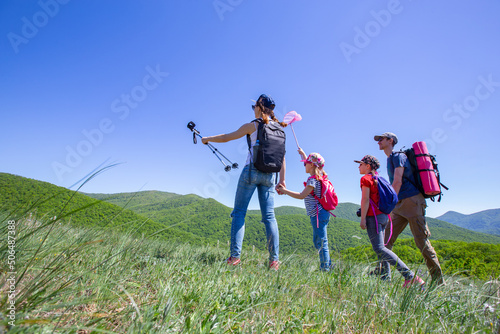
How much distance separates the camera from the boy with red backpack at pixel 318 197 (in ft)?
12.5

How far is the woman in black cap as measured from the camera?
3.24m

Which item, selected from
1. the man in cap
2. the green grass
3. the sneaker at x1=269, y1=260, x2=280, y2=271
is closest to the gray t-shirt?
the man in cap

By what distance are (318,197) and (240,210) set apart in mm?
1498

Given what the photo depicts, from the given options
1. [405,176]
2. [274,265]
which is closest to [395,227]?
[405,176]

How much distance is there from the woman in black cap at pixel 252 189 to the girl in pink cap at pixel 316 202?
18.8 inches

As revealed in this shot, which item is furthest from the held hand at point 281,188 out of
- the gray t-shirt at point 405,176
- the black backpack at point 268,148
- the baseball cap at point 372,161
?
the gray t-shirt at point 405,176

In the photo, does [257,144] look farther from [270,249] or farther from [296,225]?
[296,225]

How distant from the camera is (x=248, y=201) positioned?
3.30 meters

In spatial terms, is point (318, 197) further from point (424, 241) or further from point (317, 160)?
point (424, 241)

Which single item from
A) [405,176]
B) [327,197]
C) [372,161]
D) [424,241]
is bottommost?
[424,241]

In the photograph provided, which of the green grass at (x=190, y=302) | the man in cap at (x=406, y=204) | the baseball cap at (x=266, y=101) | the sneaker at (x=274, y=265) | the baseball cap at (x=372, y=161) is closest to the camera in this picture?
the green grass at (x=190, y=302)

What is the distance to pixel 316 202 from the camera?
3988mm

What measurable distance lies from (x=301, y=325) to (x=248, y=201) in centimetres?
195

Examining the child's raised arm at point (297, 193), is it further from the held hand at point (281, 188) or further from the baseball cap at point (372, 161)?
the baseball cap at point (372, 161)
